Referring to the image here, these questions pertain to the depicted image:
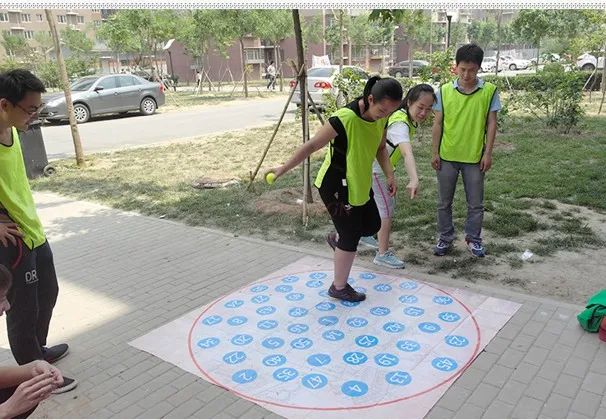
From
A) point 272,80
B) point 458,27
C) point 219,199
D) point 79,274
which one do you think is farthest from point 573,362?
point 458,27

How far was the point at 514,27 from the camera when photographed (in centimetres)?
2278

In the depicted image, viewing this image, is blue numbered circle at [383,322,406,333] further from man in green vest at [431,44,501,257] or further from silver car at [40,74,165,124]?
silver car at [40,74,165,124]

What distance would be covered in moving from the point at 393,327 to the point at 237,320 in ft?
3.30

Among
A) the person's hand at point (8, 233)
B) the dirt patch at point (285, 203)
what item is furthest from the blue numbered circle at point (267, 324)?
the dirt patch at point (285, 203)

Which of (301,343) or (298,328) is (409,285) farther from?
(301,343)

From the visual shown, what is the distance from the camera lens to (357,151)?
127 inches

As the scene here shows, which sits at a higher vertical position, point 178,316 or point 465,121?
point 465,121

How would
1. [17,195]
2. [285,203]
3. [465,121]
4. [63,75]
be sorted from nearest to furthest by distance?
[17,195], [465,121], [285,203], [63,75]

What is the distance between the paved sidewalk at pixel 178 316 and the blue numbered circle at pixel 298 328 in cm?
70

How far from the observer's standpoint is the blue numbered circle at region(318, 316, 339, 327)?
3326mm

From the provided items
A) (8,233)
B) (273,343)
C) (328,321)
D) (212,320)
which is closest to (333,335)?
(328,321)

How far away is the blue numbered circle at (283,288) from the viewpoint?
3863 mm

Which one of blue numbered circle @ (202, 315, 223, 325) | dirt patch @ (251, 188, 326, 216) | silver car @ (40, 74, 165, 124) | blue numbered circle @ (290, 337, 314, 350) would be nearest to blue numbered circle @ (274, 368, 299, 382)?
blue numbered circle @ (290, 337, 314, 350)

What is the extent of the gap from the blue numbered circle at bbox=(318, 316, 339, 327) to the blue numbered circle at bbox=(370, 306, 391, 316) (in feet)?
0.85
